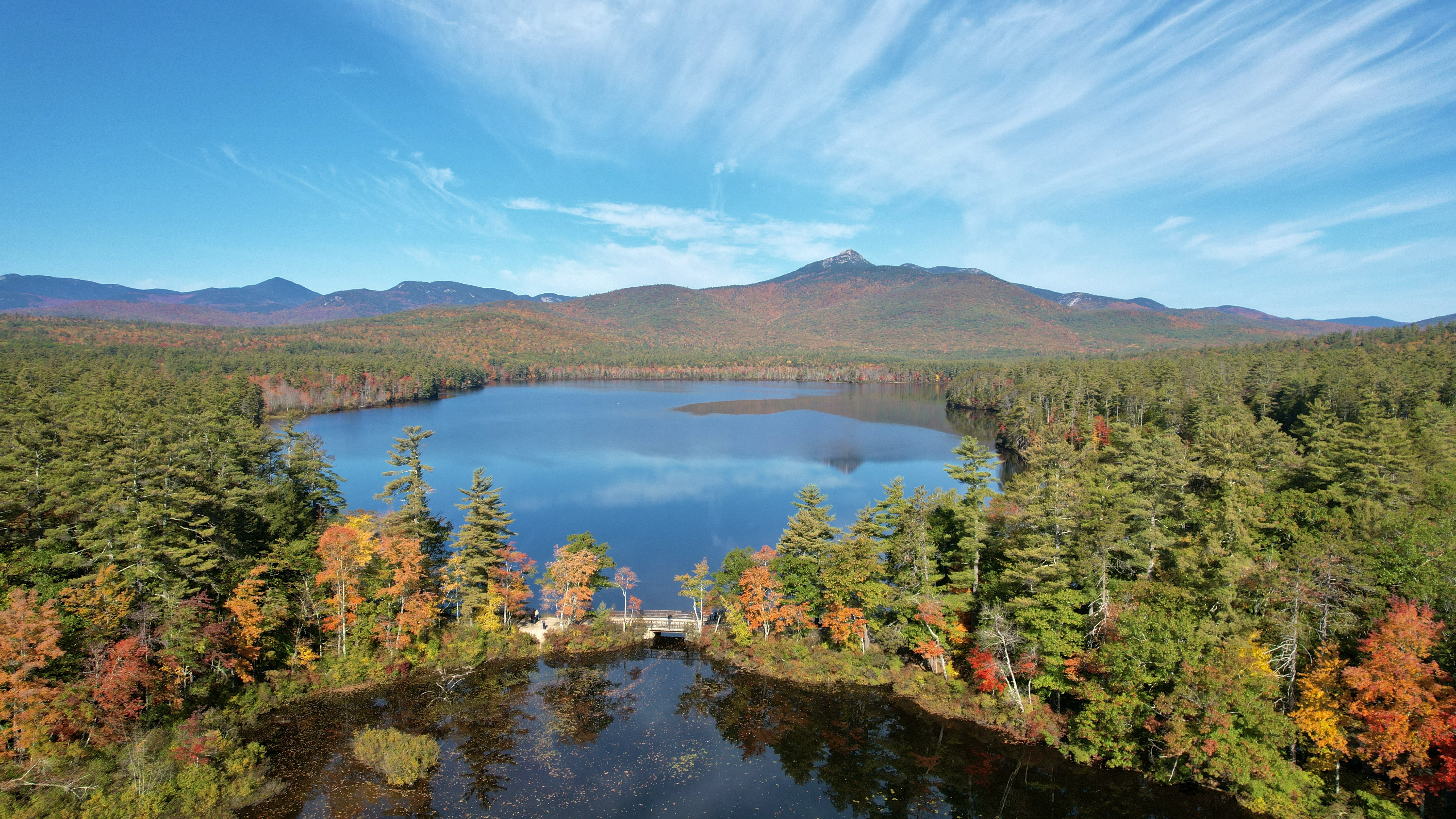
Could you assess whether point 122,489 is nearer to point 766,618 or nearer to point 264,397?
point 766,618

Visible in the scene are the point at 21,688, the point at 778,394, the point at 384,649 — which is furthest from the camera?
the point at 778,394

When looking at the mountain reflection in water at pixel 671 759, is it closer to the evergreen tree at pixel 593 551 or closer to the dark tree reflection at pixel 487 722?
the dark tree reflection at pixel 487 722

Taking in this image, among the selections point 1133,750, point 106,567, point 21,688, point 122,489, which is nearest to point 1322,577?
point 1133,750

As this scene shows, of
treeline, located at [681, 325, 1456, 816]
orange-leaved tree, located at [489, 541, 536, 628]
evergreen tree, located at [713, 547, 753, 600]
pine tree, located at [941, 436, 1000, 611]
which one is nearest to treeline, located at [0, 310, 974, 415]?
orange-leaved tree, located at [489, 541, 536, 628]

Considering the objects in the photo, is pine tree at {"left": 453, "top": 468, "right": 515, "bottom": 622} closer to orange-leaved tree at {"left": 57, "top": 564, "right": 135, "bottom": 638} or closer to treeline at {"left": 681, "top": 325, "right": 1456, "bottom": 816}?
treeline at {"left": 681, "top": 325, "right": 1456, "bottom": 816}

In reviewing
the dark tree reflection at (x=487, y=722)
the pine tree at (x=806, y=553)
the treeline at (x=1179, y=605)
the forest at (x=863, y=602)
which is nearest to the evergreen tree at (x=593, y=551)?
the forest at (x=863, y=602)

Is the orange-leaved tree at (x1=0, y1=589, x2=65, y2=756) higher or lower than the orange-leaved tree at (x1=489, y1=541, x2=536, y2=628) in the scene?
higher
